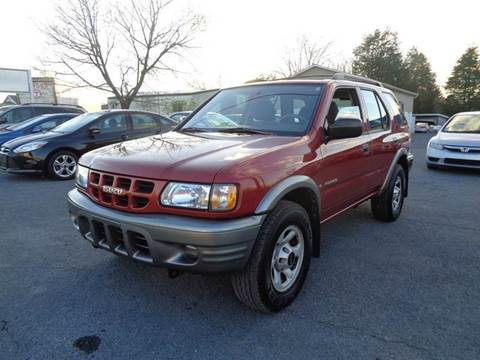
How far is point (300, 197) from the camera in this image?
2.89 metres

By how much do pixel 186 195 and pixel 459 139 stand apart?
8.98m

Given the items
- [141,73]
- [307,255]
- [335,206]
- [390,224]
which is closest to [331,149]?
[335,206]

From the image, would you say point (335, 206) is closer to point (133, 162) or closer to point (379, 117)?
point (379, 117)

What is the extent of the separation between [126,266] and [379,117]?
3375 mm

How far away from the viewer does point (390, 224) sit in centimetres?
474

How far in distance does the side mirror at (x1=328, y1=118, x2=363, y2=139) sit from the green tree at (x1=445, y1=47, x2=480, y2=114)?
55.0m

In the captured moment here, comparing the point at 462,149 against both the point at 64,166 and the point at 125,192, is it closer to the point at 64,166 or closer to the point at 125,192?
the point at 125,192

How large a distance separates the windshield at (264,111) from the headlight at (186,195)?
3.74 ft

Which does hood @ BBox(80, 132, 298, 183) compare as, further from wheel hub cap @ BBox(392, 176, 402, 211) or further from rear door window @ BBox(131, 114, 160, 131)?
rear door window @ BBox(131, 114, 160, 131)

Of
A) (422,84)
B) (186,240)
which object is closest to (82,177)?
(186,240)

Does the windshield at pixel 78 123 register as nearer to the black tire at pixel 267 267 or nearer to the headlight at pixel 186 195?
the headlight at pixel 186 195

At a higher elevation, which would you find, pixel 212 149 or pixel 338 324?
pixel 212 149

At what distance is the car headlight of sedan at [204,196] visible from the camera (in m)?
2.16

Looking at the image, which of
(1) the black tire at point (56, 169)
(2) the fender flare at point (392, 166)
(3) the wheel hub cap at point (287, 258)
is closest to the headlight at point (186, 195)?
(3) the wheel hub cap at point (287, 258)
